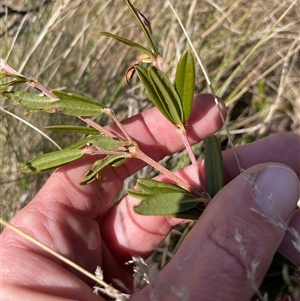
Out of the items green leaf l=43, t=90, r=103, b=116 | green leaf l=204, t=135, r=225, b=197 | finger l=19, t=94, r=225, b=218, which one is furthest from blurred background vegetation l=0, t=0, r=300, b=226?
green leaf l=43, t=90, r=103, b=116

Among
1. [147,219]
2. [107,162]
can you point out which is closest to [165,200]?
[107,162]

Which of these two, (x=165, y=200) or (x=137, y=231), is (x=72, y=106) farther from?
(x=137, y=231)

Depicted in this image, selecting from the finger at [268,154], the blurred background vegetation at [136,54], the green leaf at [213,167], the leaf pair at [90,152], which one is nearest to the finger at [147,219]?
the finger at [268,154]

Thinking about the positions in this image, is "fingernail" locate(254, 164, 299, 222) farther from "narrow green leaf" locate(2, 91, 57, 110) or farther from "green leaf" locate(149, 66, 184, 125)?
"narrow green leaf" locate(2, 91, 57, 110)

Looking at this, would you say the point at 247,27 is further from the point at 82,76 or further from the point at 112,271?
the point at 112,271

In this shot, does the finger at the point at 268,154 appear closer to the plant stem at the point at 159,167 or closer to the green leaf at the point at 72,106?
the plant stem at the point at 159,167

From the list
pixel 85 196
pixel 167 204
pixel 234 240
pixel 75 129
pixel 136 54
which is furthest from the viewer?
pixel 136 54
